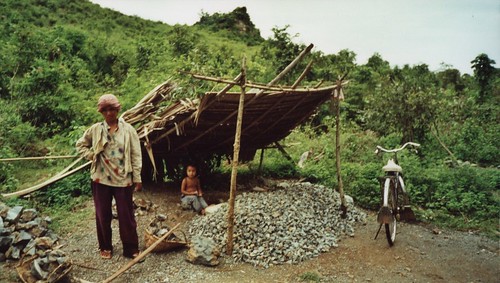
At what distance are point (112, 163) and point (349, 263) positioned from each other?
2.84 meters

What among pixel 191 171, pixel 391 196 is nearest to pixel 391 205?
pixel 391 196

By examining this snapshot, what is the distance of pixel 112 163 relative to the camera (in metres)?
3.96

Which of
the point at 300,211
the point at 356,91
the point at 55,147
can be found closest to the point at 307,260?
the point at 300,211

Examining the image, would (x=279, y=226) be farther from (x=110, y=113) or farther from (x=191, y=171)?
(x=110, y=113)

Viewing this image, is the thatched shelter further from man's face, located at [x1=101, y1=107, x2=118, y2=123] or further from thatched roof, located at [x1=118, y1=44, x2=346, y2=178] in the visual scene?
man's face, located at [x1=101, y1=107, x2=118, y2=123]

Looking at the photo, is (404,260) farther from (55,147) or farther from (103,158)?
(55,147)

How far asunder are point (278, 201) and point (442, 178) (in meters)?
3.31

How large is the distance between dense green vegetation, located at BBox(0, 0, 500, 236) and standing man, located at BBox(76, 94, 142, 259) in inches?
62.6

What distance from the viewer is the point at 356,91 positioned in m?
14.1

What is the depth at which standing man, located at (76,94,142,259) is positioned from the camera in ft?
13.0

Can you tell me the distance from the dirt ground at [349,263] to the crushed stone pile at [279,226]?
0.41 ft

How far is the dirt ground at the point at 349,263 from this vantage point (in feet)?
13.1

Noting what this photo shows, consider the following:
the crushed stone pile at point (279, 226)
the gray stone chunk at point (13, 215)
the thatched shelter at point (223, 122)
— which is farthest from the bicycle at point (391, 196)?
the gray stone chunk at point (13, 215)

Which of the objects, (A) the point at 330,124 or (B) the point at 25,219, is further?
(A) the point at 330,124
